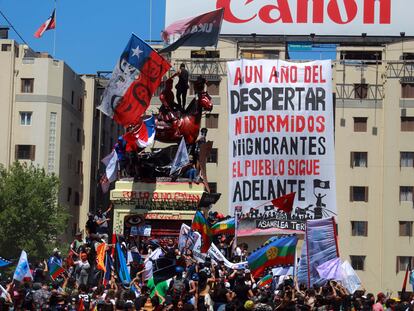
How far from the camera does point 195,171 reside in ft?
162

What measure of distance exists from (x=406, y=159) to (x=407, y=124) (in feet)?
7.37

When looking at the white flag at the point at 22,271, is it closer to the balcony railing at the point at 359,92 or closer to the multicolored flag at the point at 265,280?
the multicolored flag at the point at 265,280

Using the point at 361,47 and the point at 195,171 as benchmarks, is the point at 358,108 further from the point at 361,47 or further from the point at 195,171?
the point at 195,171

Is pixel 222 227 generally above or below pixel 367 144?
below

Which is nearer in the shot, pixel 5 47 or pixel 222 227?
pixel 222 227

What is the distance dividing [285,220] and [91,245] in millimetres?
42431

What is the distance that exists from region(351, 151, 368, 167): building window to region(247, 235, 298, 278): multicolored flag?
54278mm

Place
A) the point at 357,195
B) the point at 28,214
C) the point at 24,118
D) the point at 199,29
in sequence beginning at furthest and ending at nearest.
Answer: the point at 24,118 < the point at 357,195 < the point at 28,214 < the point at 199,29

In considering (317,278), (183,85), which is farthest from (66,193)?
(317,278)

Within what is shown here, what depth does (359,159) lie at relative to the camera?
3580 inches

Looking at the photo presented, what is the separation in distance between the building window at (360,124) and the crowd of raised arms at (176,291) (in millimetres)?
49810

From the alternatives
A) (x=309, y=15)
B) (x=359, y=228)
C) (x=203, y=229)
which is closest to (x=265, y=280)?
(x=203, y=229)

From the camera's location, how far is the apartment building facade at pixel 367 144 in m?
89.2

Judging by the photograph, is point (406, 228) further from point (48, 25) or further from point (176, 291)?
point (176, 291)
